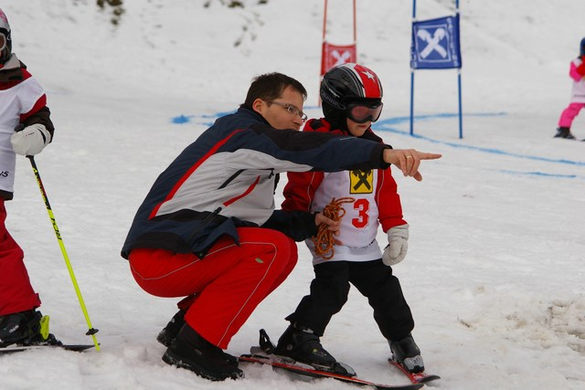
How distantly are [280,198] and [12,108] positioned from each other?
13.2 feet

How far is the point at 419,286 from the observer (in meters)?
4.75

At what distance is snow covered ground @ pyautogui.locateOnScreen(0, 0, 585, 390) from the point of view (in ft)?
11.6

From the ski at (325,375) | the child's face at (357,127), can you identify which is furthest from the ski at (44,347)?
the child's face at (357,127)

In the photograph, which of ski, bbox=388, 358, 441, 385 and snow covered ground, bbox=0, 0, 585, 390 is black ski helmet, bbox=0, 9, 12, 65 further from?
ski, bbox=388, 358, 441, 385

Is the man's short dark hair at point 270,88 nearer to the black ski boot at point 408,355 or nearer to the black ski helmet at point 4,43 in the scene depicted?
the black ski helmet at point 4,43

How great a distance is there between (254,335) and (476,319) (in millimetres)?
1229

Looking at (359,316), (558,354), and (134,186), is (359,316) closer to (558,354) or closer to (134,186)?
(558,354)

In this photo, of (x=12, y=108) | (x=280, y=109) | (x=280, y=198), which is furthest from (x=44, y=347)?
(x=280, y=198)

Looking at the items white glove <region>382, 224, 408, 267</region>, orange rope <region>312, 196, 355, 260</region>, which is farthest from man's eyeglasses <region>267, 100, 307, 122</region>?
white glove <region>382, 224, 408, 267</region>

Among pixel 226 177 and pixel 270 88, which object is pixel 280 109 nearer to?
pixel 270 88

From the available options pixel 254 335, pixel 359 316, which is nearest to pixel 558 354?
pixel 359 316

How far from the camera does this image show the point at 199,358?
3.00 meters

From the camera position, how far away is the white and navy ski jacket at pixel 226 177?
9.18 ft

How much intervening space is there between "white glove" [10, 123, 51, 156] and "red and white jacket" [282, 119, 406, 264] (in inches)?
41.8
